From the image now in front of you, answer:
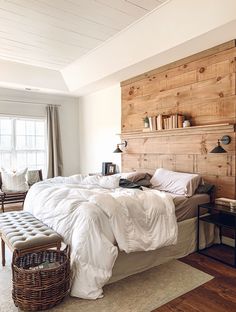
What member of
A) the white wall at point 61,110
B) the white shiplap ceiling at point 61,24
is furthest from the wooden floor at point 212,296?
the white wall at point 61,110

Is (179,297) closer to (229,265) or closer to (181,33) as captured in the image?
(229,265)

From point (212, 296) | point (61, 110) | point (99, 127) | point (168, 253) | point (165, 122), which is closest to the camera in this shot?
point (212, 296)

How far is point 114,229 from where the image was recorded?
7.41 ft

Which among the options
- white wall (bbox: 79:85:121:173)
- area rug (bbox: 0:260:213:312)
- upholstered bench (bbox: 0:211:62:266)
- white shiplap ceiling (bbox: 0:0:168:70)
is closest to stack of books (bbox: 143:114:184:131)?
white wall (bbox: 79:85:121:173)

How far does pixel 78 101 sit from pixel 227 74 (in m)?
3.97

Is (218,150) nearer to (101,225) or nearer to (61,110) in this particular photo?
(101,225)

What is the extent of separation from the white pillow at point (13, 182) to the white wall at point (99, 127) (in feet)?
5.19

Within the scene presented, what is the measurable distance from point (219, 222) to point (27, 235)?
6.60 ft

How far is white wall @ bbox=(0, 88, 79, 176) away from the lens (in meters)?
5.45

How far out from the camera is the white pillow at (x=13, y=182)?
494cm

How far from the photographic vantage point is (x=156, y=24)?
3.08 meters

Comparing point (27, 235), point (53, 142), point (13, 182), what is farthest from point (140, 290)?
point (53, 142)

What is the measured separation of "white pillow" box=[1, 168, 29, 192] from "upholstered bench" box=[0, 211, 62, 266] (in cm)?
225

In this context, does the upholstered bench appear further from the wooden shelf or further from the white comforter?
the wooden shelf
